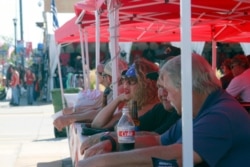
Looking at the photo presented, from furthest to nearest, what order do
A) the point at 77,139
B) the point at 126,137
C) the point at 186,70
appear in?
the point at 77,139 → the point at 126,137 → the point at 186,70

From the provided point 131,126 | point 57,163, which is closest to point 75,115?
point 131,126

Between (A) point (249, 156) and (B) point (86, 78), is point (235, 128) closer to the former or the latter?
(A) point (249, 156)

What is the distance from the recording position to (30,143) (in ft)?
41.1

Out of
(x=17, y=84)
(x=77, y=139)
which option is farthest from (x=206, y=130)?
(x=17, y=84)

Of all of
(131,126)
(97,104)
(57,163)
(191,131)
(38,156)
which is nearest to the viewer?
(191,131)

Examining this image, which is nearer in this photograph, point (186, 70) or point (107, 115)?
point (186, 70)

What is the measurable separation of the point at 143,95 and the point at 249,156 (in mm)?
1884

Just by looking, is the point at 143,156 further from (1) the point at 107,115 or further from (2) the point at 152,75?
(1) the point at 107,115

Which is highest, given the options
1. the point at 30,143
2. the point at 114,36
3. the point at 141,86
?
the point at 114,36

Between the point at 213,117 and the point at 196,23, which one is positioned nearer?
the point at 213,117

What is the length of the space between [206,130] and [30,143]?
10.1 m

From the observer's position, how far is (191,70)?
8.95 feet

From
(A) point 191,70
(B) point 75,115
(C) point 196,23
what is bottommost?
(B) point 75,115

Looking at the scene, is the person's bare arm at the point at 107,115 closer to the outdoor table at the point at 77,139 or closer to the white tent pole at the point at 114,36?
the outdoor table at the point at 77,139
